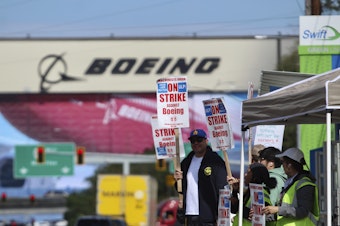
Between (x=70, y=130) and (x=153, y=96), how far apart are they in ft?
25.8

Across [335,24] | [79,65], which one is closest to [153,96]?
[79,65]

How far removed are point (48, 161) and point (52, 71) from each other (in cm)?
2428

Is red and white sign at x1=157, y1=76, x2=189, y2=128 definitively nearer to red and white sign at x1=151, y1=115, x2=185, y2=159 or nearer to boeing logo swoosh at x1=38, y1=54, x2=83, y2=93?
red and white sign at x1=151, y1=115, x2=185, y2=159

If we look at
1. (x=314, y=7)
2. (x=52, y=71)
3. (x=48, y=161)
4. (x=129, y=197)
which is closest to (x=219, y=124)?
(x=314, y=7)

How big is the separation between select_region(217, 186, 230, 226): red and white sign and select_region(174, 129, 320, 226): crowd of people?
0.64 ft

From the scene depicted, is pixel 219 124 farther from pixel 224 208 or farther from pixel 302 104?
pixel 302 104

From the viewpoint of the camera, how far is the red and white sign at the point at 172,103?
1474cm

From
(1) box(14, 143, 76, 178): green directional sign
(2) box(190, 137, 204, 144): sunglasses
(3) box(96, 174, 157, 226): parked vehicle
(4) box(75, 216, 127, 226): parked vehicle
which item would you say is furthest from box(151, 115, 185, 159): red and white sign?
(1) box(14, 143, 76, 178): green directional sign

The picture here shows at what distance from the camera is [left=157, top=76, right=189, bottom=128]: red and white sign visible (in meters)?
14.7

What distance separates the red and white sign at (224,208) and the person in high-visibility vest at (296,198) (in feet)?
5.78

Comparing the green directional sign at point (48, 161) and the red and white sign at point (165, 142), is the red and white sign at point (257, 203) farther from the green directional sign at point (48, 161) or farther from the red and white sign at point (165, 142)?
the green directional sign at point (48, 161)

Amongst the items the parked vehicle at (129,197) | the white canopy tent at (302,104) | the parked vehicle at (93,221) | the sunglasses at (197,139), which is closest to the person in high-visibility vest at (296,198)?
the white canopy tent at (302,104)

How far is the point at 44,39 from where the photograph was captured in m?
97.8

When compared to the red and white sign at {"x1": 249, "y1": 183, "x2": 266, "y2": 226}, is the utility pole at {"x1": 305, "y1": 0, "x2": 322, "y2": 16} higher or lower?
higher
